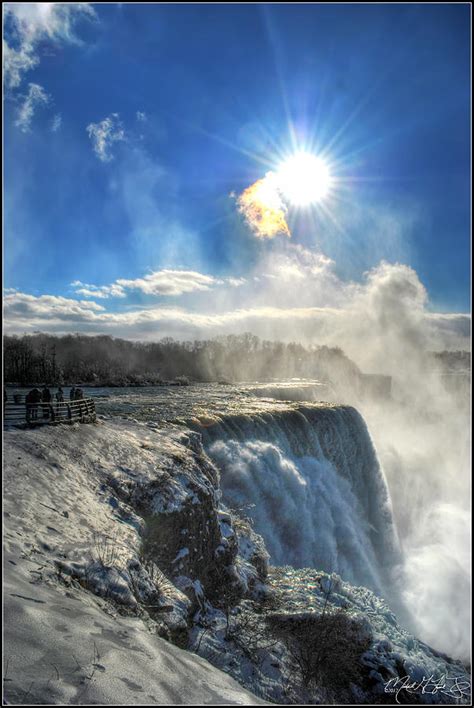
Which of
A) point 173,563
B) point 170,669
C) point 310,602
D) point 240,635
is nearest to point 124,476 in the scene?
point 173,563

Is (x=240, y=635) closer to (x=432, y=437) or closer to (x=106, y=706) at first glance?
(x=106, y=706)

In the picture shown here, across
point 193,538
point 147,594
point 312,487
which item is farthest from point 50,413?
point 312,487

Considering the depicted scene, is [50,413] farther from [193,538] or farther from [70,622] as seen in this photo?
[70,622]

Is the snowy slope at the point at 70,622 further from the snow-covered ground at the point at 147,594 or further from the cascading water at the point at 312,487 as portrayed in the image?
the cascading water at the point at 312,487

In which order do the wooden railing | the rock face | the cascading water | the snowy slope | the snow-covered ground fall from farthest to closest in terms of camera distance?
1. the cascading water
2. the wooden railing
3. the rock face
4. the snow-covered ground
5. the snowy slope

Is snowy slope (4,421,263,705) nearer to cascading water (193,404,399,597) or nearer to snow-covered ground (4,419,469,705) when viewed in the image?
snow-covered ground (4,419,469,705)

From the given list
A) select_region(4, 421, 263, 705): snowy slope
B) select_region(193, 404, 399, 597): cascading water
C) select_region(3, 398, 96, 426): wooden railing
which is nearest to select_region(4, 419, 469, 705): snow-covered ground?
select_region(4, 421, 263, 705): snowy slope

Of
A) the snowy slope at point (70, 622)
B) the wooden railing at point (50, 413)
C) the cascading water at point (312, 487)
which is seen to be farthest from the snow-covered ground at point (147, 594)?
the cascading water at point (312, 487)

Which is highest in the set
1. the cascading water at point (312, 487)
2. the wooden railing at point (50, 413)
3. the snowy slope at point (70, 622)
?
the wooden railing at point (50, 413)
